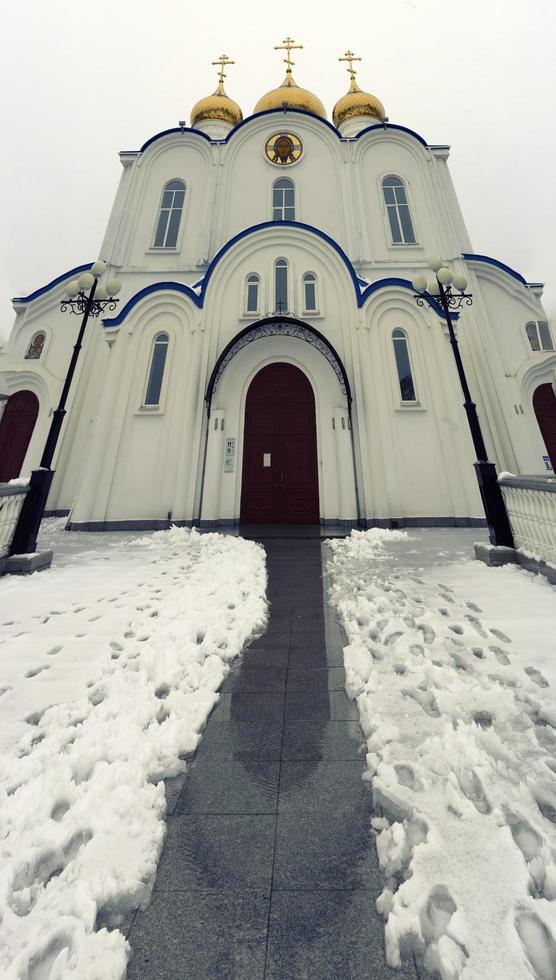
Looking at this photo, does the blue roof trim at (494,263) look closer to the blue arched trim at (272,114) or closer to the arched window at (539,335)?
the arched window at (539,335)

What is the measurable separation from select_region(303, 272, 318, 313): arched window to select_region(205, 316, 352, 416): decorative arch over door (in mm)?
1510

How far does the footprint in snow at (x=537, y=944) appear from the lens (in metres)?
1.12

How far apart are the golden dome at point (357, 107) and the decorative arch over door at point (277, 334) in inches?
661

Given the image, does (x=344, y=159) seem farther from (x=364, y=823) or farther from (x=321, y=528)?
(x=364, y=823)

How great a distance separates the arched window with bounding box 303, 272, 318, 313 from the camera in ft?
37.6

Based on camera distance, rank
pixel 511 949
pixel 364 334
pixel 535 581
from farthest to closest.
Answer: pixel 364 334 < pixel 535 581 < pixel 511 949

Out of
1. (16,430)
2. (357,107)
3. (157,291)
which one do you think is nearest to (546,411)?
(157,291)

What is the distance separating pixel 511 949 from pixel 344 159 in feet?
66.8

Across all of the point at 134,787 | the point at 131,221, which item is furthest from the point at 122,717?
the point at 131,221

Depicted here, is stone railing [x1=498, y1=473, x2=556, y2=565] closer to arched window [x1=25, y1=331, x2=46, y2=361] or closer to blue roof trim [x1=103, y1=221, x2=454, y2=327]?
blue roof trim [x1=103, y1=221, x2=454, y2=327]

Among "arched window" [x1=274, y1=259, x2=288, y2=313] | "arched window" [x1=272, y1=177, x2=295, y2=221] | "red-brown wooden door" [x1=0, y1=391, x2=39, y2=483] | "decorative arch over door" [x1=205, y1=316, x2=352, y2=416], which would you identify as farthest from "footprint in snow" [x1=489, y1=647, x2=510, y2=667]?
"arched window" [x1=272, y1=177, x2=295, y2=221]

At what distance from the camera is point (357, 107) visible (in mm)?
18438

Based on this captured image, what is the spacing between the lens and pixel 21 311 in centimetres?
1504

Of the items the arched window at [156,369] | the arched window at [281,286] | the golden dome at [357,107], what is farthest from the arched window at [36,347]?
the golden dome at [357,107]
